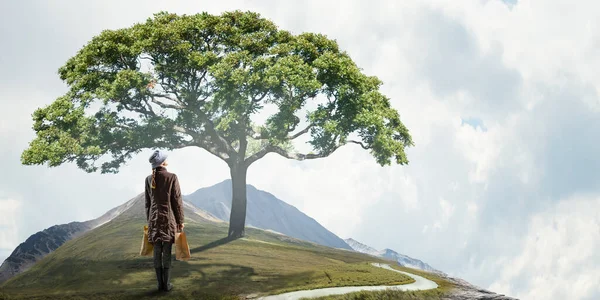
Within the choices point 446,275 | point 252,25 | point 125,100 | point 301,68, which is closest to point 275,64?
point 301,68

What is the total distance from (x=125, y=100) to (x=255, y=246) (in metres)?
13.0

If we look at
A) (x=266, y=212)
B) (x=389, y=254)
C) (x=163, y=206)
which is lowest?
(x=389, y=254)

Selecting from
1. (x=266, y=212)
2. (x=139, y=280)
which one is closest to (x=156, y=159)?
(x=139, y=280)

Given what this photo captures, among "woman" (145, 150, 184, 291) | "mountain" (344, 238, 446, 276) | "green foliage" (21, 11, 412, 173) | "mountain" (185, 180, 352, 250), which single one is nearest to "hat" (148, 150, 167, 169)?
"woman" (145, 150, 184, 291)

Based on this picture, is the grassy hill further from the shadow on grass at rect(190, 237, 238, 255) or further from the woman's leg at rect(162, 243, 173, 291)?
the woman's leg at rect(162, 243, 173, 291)

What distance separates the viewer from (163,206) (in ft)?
48.9

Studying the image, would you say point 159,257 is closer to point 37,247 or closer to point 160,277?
point 160,277

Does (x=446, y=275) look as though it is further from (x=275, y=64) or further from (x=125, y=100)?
(x=125, y=100)

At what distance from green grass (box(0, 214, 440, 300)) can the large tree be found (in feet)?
20.1

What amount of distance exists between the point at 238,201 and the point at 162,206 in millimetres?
23234

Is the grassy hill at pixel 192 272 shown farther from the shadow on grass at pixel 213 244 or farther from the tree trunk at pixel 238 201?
the tree trunk at pixel 238 201

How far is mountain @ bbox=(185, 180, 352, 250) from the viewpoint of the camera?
9775 cm

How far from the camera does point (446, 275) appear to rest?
3216cm

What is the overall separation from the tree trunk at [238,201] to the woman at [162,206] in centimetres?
2271
